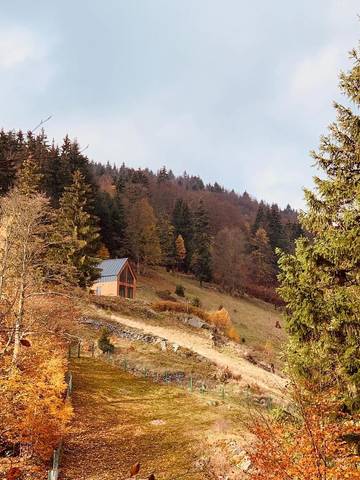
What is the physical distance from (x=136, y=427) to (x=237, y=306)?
51.0 metres

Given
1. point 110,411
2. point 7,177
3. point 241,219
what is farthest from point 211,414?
point 241,219

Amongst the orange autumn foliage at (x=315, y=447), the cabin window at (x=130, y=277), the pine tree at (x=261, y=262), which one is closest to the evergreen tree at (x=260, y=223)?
the pine tree at (x=261, y=262)

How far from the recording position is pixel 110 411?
936 inches

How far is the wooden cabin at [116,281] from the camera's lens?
5588cm

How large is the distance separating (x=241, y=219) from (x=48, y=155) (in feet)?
246

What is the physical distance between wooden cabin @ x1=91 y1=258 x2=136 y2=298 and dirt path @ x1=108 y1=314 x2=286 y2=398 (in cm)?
1080

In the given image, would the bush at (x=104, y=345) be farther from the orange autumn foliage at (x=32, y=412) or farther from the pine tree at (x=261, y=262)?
the pine tree at (x=261, y=262)

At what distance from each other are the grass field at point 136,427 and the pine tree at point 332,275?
8030 millimetres

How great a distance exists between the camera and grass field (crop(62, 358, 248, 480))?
17.0 m

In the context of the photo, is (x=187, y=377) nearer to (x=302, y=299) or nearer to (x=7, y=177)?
(x=302, y=299)

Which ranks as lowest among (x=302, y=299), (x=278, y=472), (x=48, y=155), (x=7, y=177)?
(x=278, y=472)

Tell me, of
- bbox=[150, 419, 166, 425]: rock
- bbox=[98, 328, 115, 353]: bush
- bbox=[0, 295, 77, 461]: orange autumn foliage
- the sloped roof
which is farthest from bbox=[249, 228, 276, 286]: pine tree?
bbox=[0, 295, 77, 461]: orange autumn foliage

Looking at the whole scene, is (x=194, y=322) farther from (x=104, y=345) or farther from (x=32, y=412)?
(x=32, y=412)

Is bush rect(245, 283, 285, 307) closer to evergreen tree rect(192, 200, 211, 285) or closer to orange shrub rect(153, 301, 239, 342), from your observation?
evergreen tree rect(192, 200, 211, 285)
